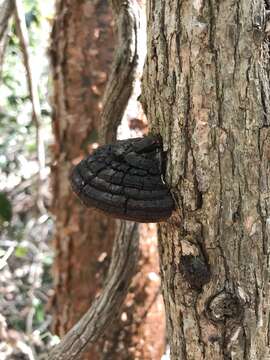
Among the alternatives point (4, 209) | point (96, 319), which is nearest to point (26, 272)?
point (4, 209)

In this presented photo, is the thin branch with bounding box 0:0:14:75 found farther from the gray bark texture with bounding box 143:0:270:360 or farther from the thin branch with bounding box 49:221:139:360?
the gray bark texture with bounding box 143:0:270:360

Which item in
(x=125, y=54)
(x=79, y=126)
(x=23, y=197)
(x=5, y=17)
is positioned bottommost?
(x=23, y=197)

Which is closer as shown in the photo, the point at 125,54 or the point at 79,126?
the point at 125,54

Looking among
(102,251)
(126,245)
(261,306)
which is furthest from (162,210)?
→ (102,251)

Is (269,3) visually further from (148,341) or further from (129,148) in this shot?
(148,341)

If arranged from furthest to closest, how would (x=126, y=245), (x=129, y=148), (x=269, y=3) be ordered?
1. (x=126, y=245)
2. (x=129, y=148)
3. (x=269, y=3)

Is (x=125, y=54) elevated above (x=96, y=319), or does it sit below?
above

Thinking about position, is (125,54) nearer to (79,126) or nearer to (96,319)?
(96,319)

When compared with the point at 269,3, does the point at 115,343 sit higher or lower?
lower
